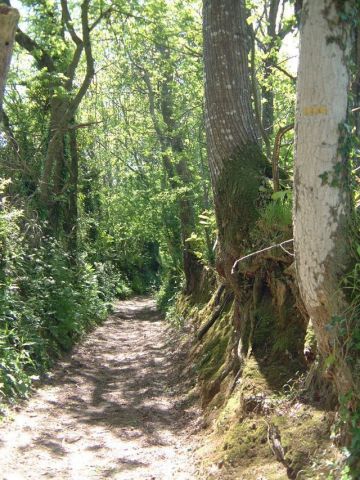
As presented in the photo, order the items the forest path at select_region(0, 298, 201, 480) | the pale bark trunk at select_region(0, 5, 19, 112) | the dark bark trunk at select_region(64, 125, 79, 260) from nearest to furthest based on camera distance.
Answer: the pale bark trunk at select_region(0, 5, 19, 112), the forest path at select_region(0, 298, 201, 480), the dark bark trunk at select_region(64, 125, 79, 260)

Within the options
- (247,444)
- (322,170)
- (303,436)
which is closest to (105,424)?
(247,444)

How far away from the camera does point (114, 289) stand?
23.3 metres

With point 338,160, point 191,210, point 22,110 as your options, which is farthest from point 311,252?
point 191,210

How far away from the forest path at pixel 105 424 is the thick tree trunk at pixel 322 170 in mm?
2574

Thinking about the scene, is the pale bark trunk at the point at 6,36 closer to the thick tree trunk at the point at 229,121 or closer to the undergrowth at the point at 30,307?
the thick tree trunk at the point at 229,121

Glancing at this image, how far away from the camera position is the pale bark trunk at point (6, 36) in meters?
4.60

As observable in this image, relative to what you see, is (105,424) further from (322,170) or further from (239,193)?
(322,170)

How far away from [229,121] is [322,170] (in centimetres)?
347

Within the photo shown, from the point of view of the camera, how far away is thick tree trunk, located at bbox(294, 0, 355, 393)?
11.8 feet

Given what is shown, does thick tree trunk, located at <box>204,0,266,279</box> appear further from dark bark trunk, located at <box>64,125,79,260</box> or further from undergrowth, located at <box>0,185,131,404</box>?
dark bark trunk, located at <box>64,125,79,260</box>

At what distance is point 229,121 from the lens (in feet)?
22.9

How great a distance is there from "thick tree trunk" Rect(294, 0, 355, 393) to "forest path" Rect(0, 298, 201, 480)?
257 centimetres

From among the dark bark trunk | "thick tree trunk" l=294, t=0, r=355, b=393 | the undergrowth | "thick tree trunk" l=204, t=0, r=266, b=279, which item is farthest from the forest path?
the dark bark trunk

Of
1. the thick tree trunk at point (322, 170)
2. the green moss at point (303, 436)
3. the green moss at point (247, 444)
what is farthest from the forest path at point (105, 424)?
the thick tree trunk at point (322, 170)
